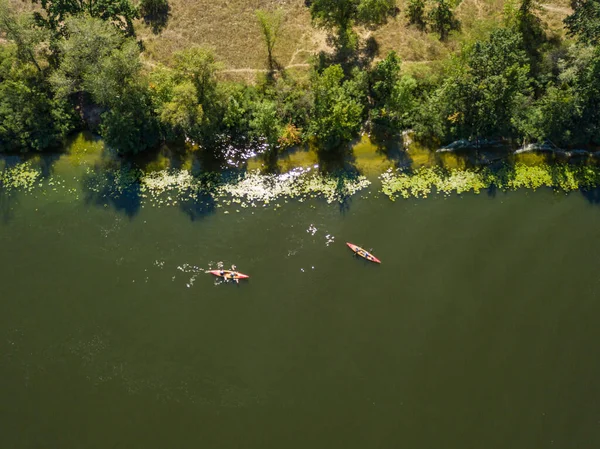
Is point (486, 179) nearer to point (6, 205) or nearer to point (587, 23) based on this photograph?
point (587, 23)

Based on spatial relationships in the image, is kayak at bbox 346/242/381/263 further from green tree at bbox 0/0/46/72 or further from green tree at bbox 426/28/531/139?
green tree at bbox 0/0/46/72

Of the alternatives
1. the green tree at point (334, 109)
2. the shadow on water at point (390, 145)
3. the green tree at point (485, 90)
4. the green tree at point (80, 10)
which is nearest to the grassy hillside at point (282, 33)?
the green tree at point (80, 10)

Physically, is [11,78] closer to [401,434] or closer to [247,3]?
[247,3]

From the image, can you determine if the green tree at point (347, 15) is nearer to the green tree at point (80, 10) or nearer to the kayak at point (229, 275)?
the green tree at point (80, 10)

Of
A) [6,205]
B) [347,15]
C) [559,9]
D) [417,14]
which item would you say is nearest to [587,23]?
[559,9]

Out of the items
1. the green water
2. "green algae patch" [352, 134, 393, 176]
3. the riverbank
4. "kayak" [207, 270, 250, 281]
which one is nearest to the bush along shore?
"green algae patch" [352, 134, 393, 176]
